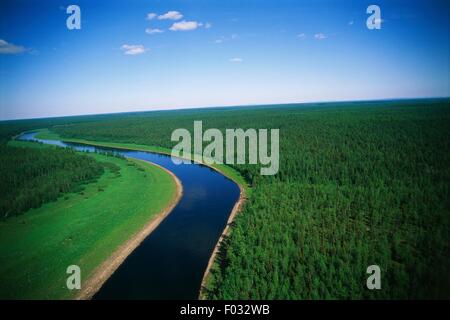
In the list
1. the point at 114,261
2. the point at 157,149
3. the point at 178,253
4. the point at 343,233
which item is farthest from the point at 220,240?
the point at 157,149

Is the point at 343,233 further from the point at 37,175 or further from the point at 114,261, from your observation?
the point at 37,175

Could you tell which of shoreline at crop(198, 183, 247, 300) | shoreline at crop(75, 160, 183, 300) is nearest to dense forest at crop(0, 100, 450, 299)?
shoreline at crop(198, 183, 247, 300)

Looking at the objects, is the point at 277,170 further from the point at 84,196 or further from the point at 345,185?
the point at 84,196

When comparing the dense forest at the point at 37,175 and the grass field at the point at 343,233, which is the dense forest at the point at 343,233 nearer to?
the grass field at the point at 343,233

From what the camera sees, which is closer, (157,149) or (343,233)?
(343,233)

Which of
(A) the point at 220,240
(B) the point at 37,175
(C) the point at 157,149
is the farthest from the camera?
(C) the point at 157,149

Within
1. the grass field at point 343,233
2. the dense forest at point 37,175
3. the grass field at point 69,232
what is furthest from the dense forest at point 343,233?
the dense forest at point 37,175
